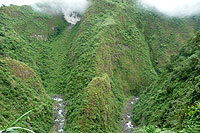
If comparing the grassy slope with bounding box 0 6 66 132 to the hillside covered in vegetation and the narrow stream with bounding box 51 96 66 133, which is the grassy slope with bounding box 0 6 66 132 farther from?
the narrow stream with bounding box 51 96 66 133

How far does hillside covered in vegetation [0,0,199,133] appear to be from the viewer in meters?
37.1

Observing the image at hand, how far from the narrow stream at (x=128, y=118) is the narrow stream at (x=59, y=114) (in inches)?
585

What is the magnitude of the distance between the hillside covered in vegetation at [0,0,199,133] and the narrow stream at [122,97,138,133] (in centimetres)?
164

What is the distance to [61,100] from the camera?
53.5 metres

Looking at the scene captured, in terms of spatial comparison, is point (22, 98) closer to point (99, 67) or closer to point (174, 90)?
point (99, 67)

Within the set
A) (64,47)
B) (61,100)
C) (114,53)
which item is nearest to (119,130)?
(61,100)

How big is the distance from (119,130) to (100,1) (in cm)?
6810

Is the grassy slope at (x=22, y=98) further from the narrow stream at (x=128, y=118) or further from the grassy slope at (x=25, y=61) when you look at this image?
the narrow stream at (x=128, y=118)

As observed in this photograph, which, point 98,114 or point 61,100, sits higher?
point 61,100

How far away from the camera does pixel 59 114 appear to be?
47.0 meters

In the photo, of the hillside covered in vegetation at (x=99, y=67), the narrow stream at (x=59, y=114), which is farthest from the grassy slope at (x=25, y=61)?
the narrow stream at (x=59, y=114)

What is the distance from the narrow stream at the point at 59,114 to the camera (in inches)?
1651

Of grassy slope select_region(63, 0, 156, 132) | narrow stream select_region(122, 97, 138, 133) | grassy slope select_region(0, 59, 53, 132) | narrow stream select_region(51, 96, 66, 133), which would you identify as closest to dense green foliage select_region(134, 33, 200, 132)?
narrow stream select_region(122, 97, 138, 133)

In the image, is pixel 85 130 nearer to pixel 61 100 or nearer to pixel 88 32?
pixel 61 100
